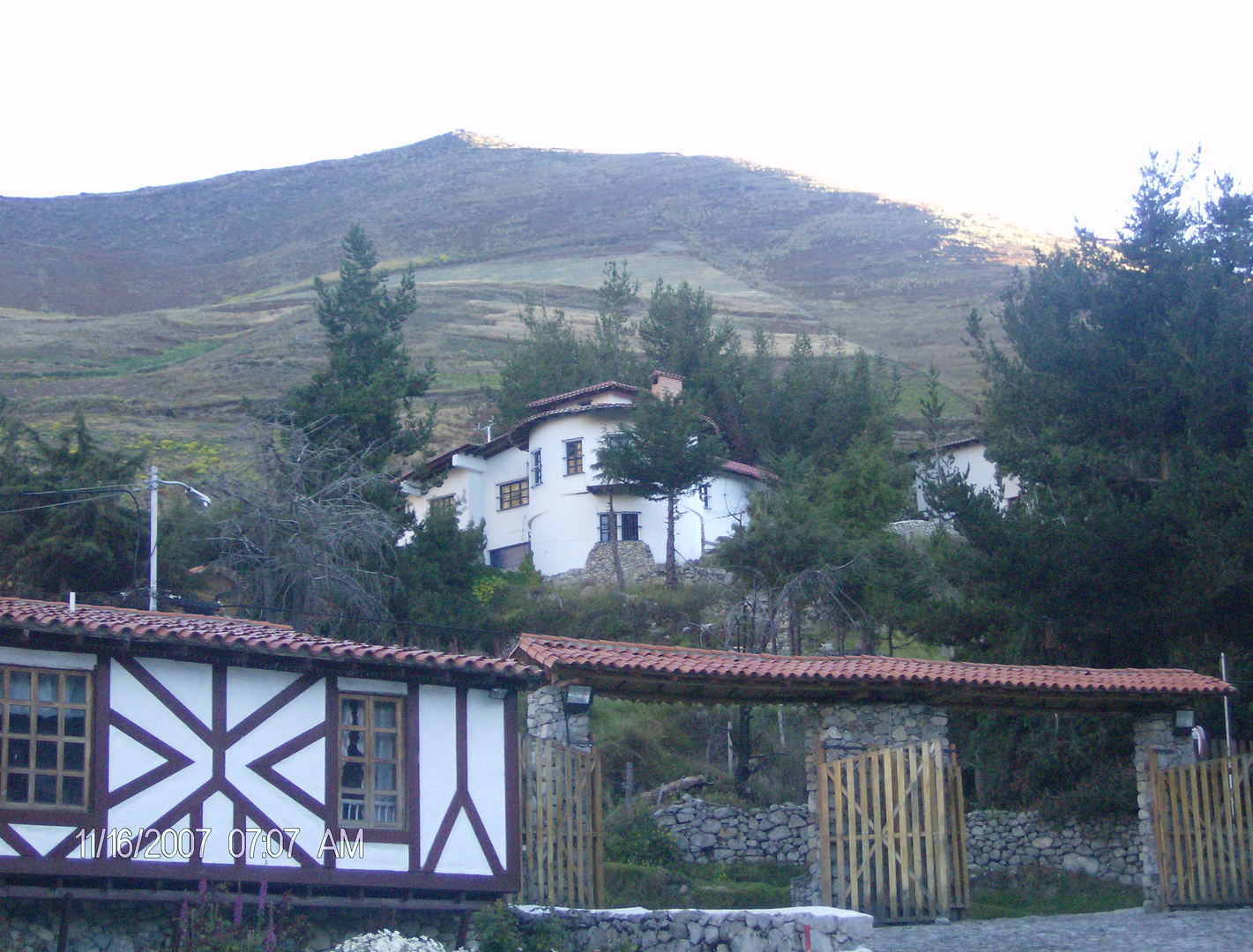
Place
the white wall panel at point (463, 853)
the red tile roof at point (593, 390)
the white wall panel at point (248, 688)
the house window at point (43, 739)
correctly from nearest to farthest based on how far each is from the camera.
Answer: the house window at point (43, 739) < the white wall panel at point (248, 688) < the white wall panel at point (463, 853) < the red tile roof at point (593, 390)

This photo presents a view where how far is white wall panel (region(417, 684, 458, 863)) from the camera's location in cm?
1442

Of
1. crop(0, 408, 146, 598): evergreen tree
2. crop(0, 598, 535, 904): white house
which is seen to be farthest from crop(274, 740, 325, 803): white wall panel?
crop(0, 408, 146, 598): evergreen tree

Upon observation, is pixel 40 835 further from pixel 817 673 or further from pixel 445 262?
pixel 445 262

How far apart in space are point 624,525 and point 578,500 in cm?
177

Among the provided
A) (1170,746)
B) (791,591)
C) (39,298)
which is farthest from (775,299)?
(1170,746)

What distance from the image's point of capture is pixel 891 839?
15.5 metres

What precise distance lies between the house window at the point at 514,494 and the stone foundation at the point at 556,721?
28.4 m

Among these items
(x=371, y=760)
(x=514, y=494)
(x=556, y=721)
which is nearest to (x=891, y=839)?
(x=556, y=721)

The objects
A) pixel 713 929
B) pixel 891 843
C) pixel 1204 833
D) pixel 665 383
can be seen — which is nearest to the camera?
pixel 713 929

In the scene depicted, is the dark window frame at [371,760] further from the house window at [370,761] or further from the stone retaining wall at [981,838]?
the stone retaining wall at [981,838]

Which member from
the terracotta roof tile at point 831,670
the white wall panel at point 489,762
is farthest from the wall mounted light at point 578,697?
the white wall panel at point 489,762

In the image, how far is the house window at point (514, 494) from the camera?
44.6m

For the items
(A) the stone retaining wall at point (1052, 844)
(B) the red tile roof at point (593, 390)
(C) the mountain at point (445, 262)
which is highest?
(C) the mountain at point (445, 262)

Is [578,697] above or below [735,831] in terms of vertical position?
above
